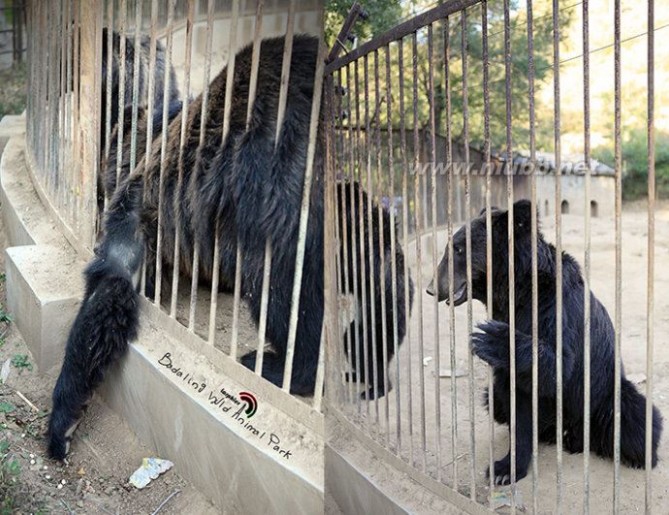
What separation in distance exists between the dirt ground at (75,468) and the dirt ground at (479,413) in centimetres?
123

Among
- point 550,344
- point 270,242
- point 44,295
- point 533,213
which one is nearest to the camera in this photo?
point 533,213

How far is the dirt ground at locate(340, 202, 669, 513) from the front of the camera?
326 cm

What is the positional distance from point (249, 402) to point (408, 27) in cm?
202

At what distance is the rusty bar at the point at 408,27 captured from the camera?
2.57 meters

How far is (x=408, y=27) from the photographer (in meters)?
2.81

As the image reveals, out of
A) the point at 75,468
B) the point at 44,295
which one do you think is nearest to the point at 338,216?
the point at 75,468

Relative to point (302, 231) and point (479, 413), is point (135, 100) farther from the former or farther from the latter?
point (479, 413)

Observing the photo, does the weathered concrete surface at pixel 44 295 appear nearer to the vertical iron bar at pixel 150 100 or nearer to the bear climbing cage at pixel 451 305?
the vertical iron bar at pixel 150 100

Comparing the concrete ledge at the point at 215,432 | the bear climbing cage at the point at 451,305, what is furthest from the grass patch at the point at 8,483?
the bear climbing cage at the point at 451,305

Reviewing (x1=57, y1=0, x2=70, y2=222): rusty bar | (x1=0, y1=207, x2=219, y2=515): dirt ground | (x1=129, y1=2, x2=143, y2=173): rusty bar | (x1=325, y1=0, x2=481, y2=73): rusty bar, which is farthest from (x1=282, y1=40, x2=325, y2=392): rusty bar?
(x1=57, y1=0, x2=70, y2=222): rusty bar

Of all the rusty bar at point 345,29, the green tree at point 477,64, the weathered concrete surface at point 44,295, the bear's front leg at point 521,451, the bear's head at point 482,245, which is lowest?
the bear's front leg at point 521,451

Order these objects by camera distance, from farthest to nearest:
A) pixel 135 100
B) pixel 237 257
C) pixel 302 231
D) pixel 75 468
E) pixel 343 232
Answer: pixel 135 100
pixel 75 468
pixel 237 257
pixel 302 231
pixel 343 232

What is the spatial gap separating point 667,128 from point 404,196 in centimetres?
1853

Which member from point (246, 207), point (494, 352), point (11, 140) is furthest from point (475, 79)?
point (494, 352)
